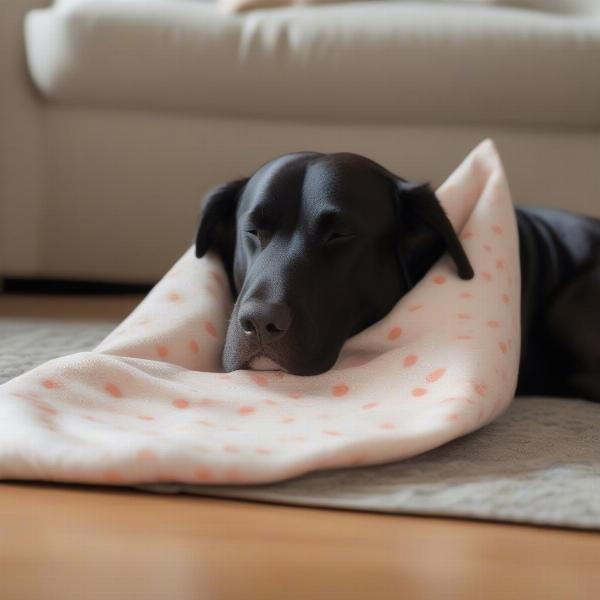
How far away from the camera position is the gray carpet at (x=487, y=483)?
112 cm

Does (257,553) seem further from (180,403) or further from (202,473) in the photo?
(180,403)

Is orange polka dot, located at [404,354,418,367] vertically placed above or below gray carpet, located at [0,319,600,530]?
above

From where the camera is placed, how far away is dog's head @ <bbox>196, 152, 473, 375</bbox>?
1484 mm

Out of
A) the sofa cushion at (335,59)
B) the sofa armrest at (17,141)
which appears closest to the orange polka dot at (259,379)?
the sofa cushion at (335,59)

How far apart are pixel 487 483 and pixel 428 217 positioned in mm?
637

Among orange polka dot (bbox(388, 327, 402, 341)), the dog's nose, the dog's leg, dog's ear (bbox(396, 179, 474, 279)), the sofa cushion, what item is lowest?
the dog's leg

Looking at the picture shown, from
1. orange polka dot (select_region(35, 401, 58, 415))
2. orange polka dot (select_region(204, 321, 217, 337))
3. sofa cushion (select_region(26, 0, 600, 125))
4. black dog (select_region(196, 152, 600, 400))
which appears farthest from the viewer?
sofa cushion (select_region(26, 0, 600, 125))

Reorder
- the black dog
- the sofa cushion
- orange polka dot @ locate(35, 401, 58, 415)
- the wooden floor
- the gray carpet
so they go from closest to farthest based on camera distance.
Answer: the wooden floor < the gray carpet < orange polka dot @ locate(35, 401, 58, 415) < the black dog < the sofa cushion

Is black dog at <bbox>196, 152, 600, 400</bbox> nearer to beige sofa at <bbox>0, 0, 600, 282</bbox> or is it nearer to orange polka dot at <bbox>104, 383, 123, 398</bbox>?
orange polka dot at <bbox>104, 383, 123, 398</bbox>

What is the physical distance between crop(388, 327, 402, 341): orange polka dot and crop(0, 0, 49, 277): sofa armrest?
58.8 inches

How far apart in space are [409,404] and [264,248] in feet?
1.29

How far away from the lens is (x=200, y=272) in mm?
1808

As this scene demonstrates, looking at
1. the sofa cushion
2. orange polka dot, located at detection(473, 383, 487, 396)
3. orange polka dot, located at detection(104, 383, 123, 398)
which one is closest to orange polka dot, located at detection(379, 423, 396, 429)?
orange polka dot, located at detection(473, 383, 487, 396)

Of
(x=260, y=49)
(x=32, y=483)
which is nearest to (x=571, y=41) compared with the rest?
(x=260, y=49)
